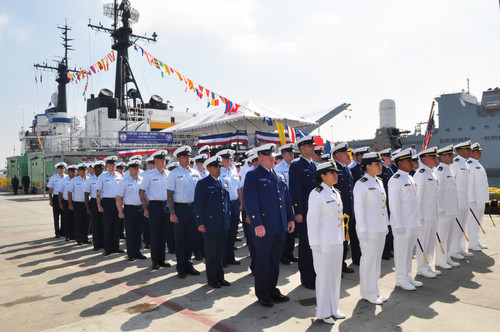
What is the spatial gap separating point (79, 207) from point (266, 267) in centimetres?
652

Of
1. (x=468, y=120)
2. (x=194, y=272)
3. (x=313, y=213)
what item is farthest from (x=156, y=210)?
(x=468, y=120)

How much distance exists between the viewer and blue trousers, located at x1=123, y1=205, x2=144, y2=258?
6852 millimetres

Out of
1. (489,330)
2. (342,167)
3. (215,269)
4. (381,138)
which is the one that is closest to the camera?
(489,330)

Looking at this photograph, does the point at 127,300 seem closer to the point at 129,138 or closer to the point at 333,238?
the point at 333,238

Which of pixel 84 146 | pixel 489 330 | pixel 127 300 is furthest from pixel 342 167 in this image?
pixel 84 146

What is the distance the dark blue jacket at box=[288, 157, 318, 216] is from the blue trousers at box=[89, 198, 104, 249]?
5265mm

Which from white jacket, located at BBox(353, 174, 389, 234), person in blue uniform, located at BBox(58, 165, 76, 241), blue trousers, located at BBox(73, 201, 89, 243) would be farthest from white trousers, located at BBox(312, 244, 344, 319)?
person in blue uniform, located at BBox(58, 165, 76, 241)

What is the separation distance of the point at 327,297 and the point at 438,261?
3.07m

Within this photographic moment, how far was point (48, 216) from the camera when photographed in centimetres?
1414

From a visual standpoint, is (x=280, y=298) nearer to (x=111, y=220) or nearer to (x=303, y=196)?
(x=303, y=196)

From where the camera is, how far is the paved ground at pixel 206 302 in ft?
12.2

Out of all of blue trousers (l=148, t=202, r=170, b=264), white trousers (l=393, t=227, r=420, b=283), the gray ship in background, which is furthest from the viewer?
the gray ship in background

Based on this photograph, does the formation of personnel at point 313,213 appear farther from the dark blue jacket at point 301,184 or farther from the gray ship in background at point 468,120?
the gray ship in background at point 468,120

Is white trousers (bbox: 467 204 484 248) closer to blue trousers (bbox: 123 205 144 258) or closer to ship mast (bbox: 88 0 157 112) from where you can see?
blue trousers (bbox: 123 205 144 258)
